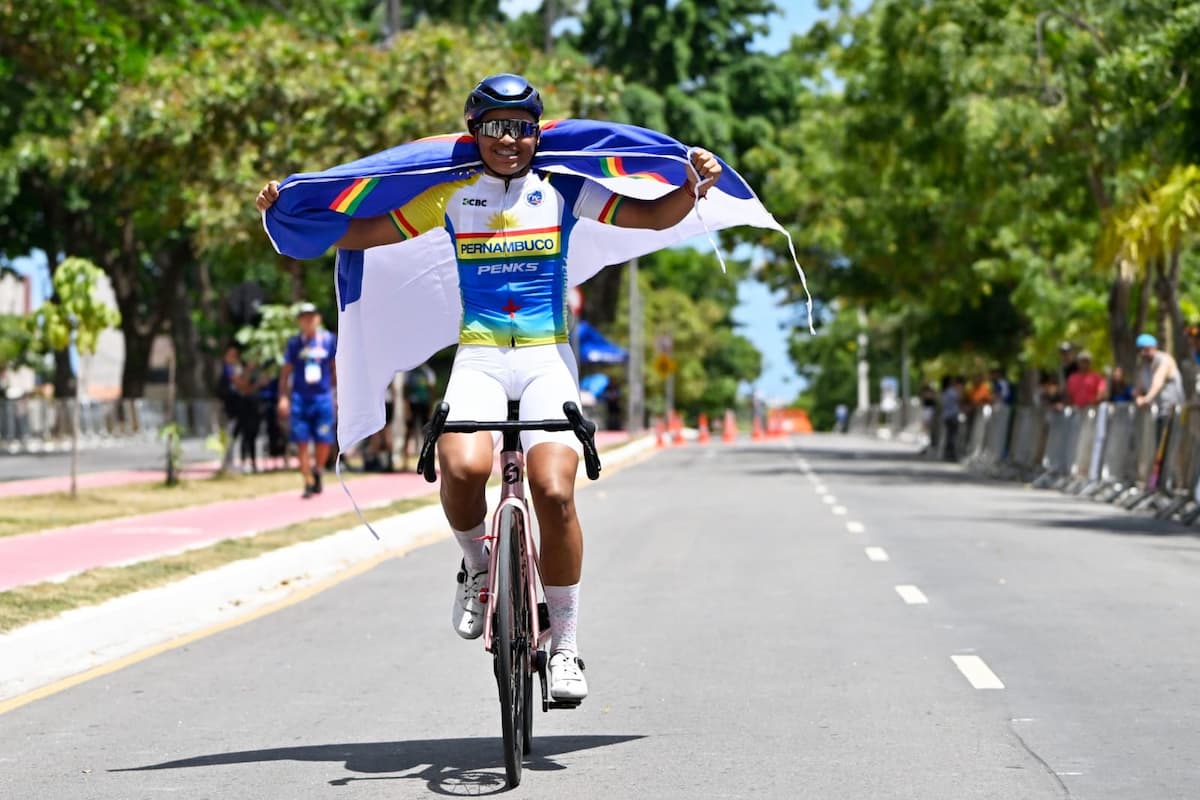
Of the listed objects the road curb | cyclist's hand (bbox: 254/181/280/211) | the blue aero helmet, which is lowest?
the road curb

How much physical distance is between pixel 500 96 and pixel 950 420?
37.0 metres

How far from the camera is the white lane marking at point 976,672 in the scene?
925cm

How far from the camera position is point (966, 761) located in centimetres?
734

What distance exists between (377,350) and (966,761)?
2.72 meters

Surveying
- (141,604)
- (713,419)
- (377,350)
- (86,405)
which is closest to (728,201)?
(377,350)

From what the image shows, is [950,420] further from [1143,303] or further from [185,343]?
[185,343]

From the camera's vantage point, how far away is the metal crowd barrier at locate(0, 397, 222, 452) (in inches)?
1875

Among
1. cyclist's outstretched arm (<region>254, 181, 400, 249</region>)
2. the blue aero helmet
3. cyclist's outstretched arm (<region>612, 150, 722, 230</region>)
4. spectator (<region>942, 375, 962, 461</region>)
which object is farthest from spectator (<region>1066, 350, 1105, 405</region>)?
the blue aero helmet

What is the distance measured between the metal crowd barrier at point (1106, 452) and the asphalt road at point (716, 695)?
16.0ft

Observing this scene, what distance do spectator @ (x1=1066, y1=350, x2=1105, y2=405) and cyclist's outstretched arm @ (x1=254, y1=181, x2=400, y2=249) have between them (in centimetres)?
2242

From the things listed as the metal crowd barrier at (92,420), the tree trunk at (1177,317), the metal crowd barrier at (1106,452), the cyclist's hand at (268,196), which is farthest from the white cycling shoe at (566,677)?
the metal crowd barrier at (92,420)

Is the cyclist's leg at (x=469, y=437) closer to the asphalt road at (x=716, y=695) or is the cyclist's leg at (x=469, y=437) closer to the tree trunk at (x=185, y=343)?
the asphalt road at (x=716, y=695)

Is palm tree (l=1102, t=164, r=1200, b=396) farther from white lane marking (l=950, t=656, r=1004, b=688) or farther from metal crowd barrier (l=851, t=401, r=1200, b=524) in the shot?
white lane marking (l=950, t=656, r=1004, b=688)

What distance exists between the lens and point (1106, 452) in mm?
25797
